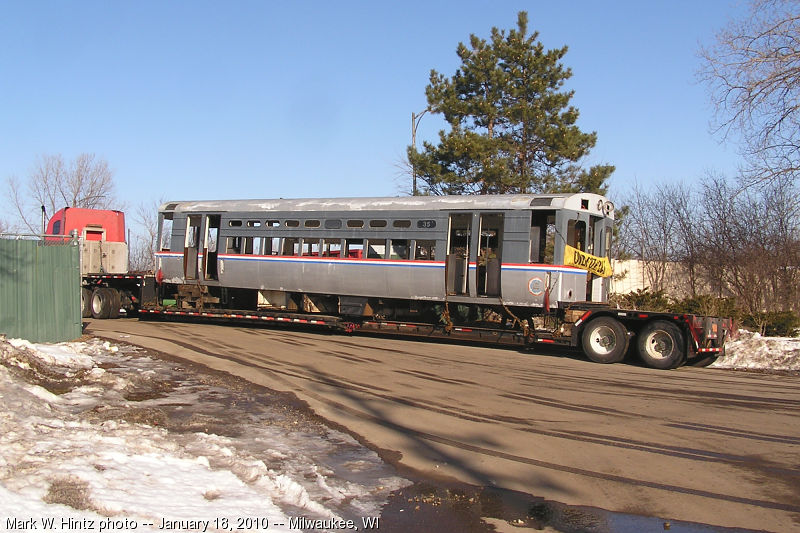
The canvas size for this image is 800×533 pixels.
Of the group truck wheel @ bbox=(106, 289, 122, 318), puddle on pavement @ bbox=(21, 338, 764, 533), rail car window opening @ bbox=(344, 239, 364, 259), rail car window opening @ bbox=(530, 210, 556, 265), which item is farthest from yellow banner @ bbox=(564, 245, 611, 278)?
truck wheel @ bbox=(106, 289, 122, 318)

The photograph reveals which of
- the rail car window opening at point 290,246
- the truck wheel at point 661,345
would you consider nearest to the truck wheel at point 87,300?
the rail car window opening at point 290,246

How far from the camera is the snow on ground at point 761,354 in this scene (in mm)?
15350

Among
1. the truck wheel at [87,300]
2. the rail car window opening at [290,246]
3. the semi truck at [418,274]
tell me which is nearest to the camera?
the semi truck at [418,274]

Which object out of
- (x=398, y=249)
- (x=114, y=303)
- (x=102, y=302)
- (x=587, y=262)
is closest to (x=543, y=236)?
(x=587, y=262)

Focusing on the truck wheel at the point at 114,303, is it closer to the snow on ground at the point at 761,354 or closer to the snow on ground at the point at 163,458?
the snow on ground at the point at 163,458

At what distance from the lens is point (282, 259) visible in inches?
779

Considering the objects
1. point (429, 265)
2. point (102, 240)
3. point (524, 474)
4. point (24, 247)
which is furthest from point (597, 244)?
point (102, 240)

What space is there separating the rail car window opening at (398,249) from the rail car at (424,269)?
31 millimetres

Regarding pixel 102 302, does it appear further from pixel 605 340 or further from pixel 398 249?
pixel 605 340

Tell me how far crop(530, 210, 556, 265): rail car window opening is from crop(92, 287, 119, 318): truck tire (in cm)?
1475

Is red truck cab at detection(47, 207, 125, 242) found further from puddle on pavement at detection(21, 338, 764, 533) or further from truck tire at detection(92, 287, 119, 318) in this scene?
puddle on pavement at detection(21, 338, 764, 533)

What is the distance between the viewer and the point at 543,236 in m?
16.7

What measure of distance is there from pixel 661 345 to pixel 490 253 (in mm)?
4583

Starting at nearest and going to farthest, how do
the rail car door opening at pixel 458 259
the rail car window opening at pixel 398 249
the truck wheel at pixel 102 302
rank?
the rail car door opening at pixel 458 259 → the rail car window opening at pixel 398 249 → the truck wheel at pixel 102 302
